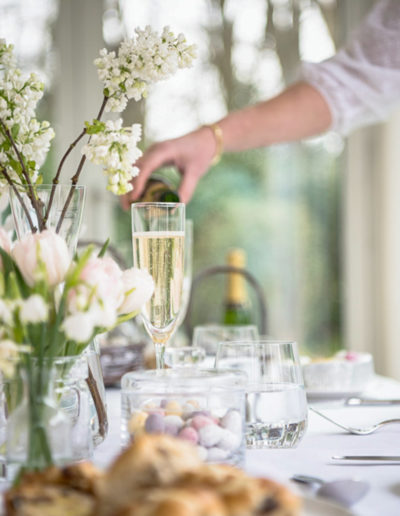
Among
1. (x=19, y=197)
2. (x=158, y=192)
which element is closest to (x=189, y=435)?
(x=19, y=197)

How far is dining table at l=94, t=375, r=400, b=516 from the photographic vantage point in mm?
639

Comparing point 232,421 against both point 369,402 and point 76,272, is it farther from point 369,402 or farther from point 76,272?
point 369,402

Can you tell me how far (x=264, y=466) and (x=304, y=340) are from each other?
272 cm

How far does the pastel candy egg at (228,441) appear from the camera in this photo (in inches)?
27.5

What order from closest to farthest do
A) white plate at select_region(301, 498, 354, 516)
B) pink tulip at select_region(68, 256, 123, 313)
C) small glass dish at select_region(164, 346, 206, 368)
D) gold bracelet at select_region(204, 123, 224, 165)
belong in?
1. white plate at select_region(301, 498, 354, 516)
2. pink tulip at select_region(68, 256, 123, 313)
3. small glass dish at select_region(164, 346, 206, 368)
4. gold bracelet at select_region(204, 123, 224, 165)

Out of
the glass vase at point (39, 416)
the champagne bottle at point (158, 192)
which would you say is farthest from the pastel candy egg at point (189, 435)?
the champagne bottle at point (158, 192)

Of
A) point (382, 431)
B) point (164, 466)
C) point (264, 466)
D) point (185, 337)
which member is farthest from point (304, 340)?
point (164, 466)

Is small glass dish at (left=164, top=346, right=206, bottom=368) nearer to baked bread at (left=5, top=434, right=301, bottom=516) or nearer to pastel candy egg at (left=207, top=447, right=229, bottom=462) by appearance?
pastel candy egg at (left=207, top=447, right=229, bottom=462)

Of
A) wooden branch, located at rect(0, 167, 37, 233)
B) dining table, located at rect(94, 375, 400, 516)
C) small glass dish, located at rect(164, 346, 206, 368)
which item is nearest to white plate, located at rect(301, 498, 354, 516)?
dining table, located at rect(94, 375, 400, 516)

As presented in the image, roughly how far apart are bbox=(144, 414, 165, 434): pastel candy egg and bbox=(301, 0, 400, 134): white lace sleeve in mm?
1313

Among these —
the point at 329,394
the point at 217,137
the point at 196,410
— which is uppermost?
the point at 217,137

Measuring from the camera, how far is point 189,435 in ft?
2.26

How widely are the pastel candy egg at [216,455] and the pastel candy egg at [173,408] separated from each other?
5 centimetres

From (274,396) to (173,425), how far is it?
0.19 metres
